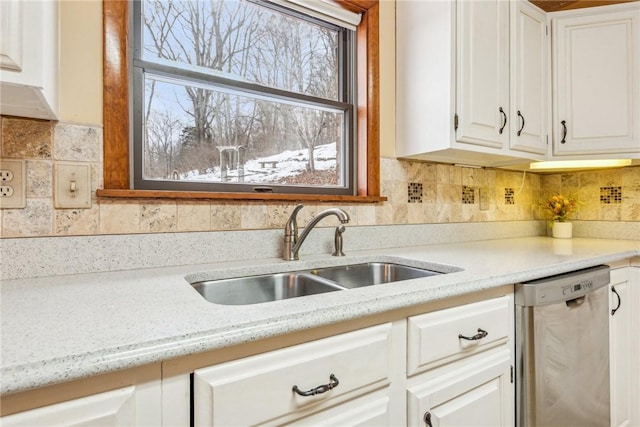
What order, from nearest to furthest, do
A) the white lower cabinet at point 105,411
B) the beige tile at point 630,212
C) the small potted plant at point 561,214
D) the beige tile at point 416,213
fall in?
the white lower cabinet at point 105,411 < the beige tile at point 416,213 < the beige tile at point 630,212 < the small potted plant at point 561,214

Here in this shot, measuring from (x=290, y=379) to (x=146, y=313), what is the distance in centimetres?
32

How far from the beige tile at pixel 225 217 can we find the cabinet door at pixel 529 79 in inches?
56.0

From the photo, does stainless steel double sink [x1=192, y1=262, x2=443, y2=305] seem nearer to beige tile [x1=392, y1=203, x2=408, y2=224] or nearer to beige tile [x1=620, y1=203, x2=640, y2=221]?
beige tile [x1=392, y1=203, x2=408, y2=224]

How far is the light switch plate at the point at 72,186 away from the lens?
1.01 metres

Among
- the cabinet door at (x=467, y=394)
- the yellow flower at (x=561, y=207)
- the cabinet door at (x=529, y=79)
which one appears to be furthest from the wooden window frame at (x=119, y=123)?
the yellow flower at (x=561, y=207)

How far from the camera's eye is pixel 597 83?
6.29 feet

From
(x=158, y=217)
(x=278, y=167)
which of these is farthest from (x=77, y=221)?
(x=278, y=167)

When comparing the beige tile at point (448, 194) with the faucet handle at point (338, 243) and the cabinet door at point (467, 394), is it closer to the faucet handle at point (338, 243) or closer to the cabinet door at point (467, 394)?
the faucet handle at point (338, 243)

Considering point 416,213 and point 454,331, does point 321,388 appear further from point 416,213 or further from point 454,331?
point 416,213

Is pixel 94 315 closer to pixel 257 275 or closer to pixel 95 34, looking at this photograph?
pixel 257 275

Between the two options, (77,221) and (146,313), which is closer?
(146,313)

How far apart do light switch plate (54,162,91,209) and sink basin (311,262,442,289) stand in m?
0.83

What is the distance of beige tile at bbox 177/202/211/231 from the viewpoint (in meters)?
1.20

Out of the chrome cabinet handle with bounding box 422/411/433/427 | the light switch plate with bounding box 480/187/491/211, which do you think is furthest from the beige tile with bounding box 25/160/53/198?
the light switch plate with bounding box 480/187/491/211
